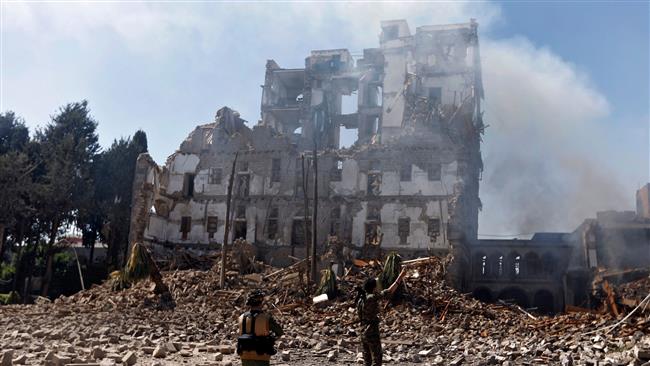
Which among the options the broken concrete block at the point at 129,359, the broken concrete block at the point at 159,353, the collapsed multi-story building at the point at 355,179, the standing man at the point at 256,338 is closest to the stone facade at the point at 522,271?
the collapsed multi-story building at the point at 355,179

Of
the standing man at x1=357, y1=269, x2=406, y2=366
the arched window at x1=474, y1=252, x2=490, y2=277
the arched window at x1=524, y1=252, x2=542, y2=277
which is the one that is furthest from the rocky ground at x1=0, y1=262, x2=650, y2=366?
the arched window at x1=524, y1=252, x2=542, y2=277

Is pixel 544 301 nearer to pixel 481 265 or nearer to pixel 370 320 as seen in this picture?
pixel 481 265

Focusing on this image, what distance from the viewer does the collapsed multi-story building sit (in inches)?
1473

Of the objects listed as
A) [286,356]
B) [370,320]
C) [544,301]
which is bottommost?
[286,356]

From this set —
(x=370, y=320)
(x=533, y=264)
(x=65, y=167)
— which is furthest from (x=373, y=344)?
(x=65, y=167)

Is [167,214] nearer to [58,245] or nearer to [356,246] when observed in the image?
[58,245]

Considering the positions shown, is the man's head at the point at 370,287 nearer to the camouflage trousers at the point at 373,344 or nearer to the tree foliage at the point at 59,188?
the camouflage trousers at the point at 373,344

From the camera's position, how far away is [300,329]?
21219 mm

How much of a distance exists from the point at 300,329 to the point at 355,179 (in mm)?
18933

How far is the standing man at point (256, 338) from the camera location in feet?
27.3

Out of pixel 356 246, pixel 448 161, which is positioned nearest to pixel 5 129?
pixel 356 246

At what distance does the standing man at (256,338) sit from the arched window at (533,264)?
34.4 meters

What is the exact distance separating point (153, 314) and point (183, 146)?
67.9 feet

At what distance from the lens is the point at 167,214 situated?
41781mm
